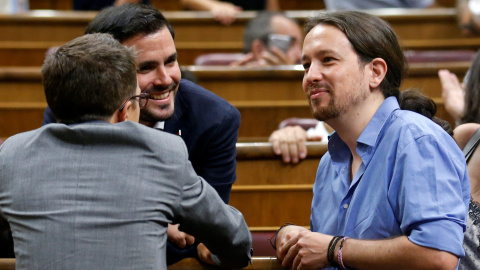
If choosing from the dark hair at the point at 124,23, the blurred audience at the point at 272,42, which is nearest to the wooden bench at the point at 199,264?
the dark hair at the point at 124,23

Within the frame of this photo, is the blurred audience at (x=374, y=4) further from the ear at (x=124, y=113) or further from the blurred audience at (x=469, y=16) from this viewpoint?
the ear at (x=124, y=113)

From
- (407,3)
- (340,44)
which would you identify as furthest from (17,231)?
(407,3)

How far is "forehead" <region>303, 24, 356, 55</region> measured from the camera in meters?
1.10

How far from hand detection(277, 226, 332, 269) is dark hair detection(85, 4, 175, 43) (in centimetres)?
51

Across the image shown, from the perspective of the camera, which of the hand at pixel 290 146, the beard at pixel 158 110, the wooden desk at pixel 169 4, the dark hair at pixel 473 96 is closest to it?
the beard at pixel 158 110

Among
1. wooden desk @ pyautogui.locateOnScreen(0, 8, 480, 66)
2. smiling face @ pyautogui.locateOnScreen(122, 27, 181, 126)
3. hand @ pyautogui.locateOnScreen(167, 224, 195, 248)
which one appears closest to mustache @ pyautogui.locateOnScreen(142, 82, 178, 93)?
smiling face @ pyautogui.locateOnScreen(122, 27, 181, 126)

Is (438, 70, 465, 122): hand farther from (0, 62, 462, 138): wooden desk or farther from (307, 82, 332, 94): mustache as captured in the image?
(307, 82, 332, 94): mustache

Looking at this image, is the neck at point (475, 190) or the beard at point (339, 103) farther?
the neck at point (475, 190)

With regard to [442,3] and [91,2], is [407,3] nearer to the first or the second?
[442,3]

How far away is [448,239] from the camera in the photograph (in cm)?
92

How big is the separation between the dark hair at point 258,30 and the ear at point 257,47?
0.5 inches

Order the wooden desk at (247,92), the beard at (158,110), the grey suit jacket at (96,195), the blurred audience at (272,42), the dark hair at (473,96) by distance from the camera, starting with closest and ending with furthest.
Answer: the grey suit jacket at (96,195) → the beard at (158,110) → the dark hair at (473,96) → the wooden desk at (247,92) → the blurred audience at (272,42)

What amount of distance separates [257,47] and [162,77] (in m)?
1.24

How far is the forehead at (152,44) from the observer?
4.21 ft
